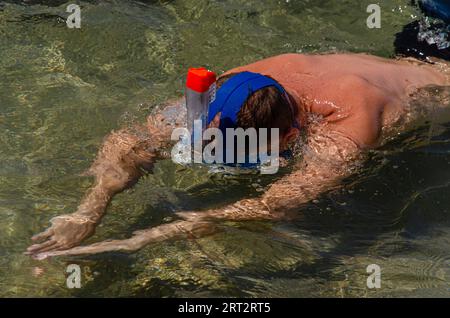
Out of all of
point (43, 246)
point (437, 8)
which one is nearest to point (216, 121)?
point (43, 246)

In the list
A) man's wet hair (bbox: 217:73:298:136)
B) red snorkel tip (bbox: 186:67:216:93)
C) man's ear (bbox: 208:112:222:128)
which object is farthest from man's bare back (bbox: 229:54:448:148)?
red snorkel tip (bbox: 186:67:216:93)

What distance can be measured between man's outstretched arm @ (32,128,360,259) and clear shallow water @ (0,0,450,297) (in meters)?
0.05

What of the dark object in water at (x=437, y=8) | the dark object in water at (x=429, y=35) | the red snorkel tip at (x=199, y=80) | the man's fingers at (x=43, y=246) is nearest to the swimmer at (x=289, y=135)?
the man's fingers at (x=43, y=246)

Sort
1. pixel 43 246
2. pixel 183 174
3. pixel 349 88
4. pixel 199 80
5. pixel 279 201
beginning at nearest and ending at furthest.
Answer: pixel 199 80, pixel 43 246, pixel 279 201, pixel 349 88, pixel 183 174

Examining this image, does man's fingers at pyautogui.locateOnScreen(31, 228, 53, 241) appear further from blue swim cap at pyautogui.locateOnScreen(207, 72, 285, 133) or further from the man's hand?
blue swim cap at pyautogui.locateOnScreen(207, 72, 285, 133)

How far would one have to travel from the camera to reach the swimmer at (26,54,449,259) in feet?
10.2

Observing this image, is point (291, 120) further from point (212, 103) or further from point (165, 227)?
point (165, 227)

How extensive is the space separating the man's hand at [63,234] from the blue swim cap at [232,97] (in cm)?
71

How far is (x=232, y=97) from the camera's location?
311cm

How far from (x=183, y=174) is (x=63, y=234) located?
2.82ft

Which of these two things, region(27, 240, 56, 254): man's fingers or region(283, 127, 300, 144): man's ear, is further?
region(283, 127, 300, 144): man's ear

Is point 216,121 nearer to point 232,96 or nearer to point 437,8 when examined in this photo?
point 232,96

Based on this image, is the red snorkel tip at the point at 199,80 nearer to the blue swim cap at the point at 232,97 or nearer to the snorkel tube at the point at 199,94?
the snorkel tube at the point at 199,94
